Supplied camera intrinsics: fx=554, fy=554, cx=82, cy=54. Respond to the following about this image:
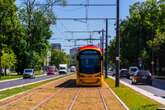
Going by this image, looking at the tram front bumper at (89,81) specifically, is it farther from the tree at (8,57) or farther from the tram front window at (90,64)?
the tree at (8,57)

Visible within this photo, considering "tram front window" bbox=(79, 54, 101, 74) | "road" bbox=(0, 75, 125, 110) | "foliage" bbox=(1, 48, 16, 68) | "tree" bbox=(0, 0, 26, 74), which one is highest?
"tree" bbox=(0, 0, 26, 74)

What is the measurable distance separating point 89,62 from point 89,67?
57 centimetres

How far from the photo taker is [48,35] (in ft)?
384

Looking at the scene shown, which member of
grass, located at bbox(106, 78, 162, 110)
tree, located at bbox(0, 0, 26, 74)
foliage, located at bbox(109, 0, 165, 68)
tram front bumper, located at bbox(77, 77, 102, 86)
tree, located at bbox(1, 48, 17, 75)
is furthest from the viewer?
foliage, located at bbox(109, 0, 165, 68)

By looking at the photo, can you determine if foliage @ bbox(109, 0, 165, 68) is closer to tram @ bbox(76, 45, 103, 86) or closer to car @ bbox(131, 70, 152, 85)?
car @ bbox(131, 70, 152, 85)

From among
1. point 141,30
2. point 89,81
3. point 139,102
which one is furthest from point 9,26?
point 139,102

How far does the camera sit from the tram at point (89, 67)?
1871 inches

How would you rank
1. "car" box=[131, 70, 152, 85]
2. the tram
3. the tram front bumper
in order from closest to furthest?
the tram < the tram front bumper < "car" box=[131, 70, 152, 85]

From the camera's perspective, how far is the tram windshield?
47844 millimetres

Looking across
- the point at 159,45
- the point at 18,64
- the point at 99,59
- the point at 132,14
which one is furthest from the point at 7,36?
the point at 99,59

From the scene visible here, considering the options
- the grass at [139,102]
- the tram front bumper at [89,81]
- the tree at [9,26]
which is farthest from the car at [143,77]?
the tree at [9,26]

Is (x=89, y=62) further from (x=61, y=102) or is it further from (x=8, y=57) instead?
(x=8, y=57)

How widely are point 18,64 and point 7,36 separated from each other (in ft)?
59.1

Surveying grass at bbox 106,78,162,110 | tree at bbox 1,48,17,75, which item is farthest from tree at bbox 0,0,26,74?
grass at bbox 106,78,162,110
